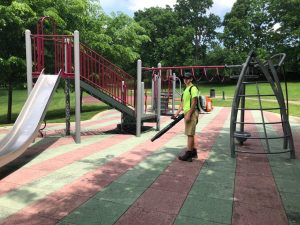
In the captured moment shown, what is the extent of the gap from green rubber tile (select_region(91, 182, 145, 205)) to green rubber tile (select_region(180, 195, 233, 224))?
0.74 metres

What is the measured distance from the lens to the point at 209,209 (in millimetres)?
4273

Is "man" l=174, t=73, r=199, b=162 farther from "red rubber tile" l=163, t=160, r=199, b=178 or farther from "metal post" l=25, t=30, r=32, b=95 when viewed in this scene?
"metal post" l=25, t=30, r=32, b=95

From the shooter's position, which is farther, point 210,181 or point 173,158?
point 173,158

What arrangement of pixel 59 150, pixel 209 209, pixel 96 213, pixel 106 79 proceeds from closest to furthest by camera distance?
pixel 96 213 < pixel 209 209 < pixel 59 150 < pixel 106 79

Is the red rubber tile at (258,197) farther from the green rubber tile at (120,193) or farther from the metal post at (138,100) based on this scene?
the metal post at (138,100)

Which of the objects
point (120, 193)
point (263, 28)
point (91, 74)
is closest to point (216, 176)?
point (120, 193)

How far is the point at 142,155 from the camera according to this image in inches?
287

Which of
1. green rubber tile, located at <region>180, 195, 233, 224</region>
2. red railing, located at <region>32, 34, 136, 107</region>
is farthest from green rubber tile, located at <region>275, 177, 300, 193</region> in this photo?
red railing, located at <region>32, 34, 136, 107</region>

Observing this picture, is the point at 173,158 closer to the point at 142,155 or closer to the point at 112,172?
the point at 142,155

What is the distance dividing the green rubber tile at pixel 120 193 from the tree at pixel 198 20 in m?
53.8

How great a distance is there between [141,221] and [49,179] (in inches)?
86.5

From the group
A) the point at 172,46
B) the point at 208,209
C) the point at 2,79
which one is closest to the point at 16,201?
the point at 208,209

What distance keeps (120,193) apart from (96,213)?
76cm

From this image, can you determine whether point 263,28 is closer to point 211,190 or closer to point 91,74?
point 91,74
